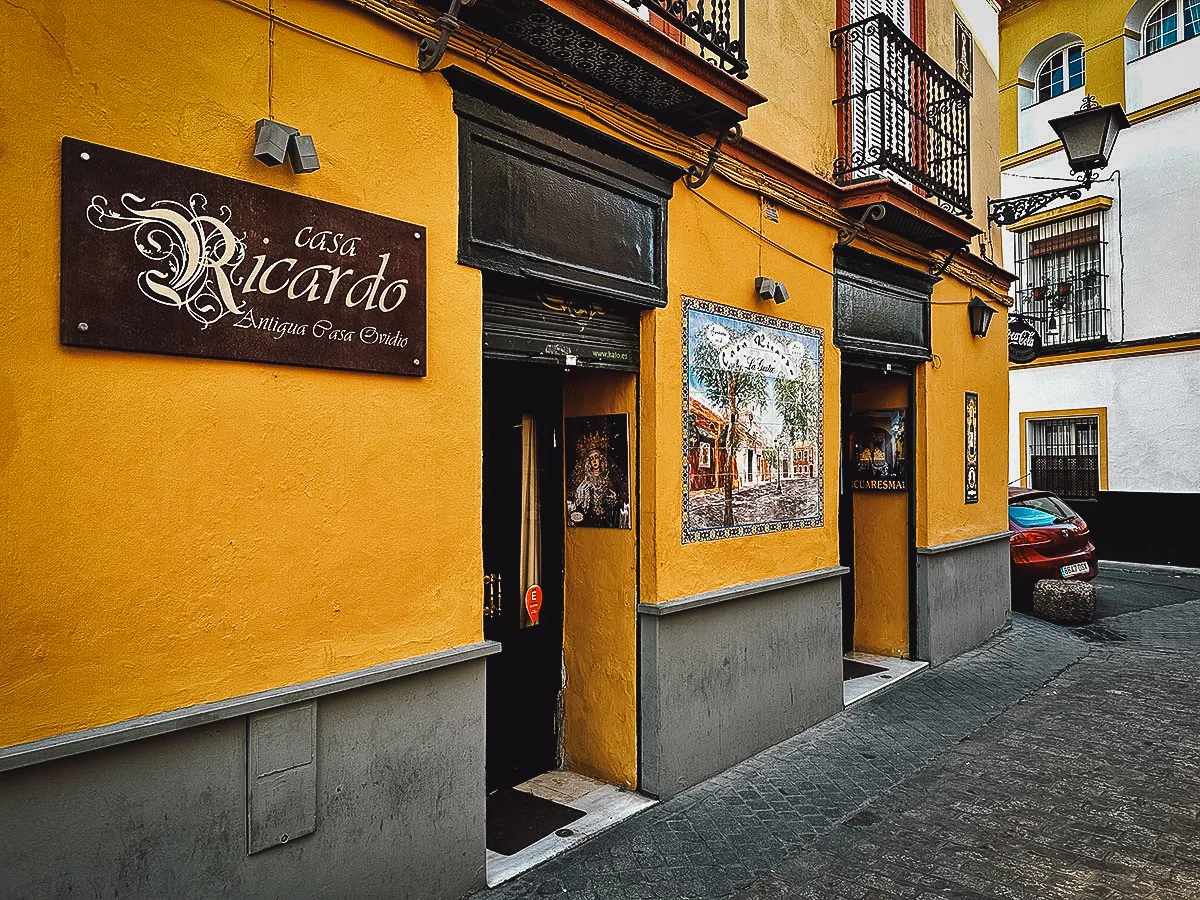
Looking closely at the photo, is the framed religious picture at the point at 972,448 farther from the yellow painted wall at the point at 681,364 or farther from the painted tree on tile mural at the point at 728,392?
the painted tree on tile mural at the point at 728,392

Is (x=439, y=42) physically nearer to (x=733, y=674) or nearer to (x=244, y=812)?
(x=244, y=812)

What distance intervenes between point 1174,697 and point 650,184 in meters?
6.67

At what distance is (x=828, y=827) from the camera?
497 cm

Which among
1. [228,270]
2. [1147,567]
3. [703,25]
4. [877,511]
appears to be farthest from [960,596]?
[1147,567]

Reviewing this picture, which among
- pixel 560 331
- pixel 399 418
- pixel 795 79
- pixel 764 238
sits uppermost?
pixel 795 79

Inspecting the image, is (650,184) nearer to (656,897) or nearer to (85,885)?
(656,897)

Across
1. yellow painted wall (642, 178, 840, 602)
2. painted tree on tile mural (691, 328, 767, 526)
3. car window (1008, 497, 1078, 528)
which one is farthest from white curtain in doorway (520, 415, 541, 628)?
car window (1008, 497, 1078, 528)

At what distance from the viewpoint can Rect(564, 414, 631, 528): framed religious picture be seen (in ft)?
17.8

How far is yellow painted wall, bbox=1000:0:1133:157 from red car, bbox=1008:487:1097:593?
970 centimetres

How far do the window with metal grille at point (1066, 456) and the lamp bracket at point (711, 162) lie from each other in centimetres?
1426

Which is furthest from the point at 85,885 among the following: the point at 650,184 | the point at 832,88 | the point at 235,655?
the point at 832,88

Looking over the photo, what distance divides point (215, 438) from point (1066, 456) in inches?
714

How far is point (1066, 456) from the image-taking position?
692 inches

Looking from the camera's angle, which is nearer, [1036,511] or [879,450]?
[879,450]
